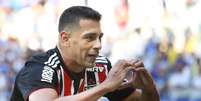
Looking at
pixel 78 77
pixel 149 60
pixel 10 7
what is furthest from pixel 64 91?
pixel 10 7

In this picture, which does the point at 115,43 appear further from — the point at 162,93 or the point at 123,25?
the point at 162,93

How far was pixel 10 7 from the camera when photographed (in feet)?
18.8

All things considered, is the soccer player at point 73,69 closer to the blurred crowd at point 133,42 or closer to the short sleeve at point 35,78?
the short sleeve at point 35,78

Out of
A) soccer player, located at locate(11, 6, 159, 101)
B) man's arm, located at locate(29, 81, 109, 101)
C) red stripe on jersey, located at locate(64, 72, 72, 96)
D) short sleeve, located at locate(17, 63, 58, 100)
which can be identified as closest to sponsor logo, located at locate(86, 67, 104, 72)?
soccer player, located at locate(11, 6, 159, 101)

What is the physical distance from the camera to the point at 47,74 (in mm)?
3049

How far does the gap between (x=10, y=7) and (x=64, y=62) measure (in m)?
2.67

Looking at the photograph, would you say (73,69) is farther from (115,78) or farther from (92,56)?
(115,78)

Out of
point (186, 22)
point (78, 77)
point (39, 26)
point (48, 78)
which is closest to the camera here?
point (48, 78)

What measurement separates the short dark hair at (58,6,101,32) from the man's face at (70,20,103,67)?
0.03 m

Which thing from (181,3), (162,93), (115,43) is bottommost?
(162,93)

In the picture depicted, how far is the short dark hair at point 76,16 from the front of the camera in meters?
3.06

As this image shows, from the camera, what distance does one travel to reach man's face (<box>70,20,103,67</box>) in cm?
304

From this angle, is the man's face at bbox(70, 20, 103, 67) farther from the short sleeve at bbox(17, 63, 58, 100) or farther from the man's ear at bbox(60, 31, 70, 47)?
the short sleeve at bbox(17, 63, 58, 100)

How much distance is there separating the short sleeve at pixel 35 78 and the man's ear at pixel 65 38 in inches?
6.5
